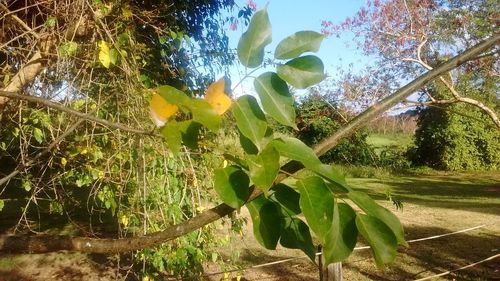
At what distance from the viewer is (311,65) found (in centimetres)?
51

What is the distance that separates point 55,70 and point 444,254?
20.6 feet

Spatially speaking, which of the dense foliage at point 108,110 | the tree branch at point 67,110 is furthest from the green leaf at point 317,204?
the dense foliage at point 108,110

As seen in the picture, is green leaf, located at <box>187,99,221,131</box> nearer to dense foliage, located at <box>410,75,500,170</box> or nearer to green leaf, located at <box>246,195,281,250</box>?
green leaf, located at <box>246,195,281,250</box>

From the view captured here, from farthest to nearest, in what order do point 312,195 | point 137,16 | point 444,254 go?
point 444,254, point 137,16, point 312,195

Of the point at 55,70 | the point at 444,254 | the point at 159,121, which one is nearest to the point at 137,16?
the point at 55,70

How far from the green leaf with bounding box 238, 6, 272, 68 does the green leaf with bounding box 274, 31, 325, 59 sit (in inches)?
0.8

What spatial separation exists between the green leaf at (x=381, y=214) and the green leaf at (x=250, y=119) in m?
0.11

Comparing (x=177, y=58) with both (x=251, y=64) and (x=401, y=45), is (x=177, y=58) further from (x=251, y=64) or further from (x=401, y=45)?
(x=401, y=45)

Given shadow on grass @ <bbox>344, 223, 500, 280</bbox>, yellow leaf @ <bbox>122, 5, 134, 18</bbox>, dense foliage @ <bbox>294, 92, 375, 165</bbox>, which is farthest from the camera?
shadow on grass @ <bbox>344, 223, 500, 280</bbox>

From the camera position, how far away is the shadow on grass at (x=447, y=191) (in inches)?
438

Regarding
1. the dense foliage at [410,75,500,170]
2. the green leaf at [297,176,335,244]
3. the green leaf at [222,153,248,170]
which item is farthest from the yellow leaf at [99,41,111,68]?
the dense foliage at [410,75,500,170]

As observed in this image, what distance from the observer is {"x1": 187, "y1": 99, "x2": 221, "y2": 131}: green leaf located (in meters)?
0.48

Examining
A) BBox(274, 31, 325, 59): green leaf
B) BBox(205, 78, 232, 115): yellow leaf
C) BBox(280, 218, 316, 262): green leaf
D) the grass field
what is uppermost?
the grass field

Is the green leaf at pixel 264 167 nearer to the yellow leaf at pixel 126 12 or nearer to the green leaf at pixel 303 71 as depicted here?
the green leaf at pixel 303 71
